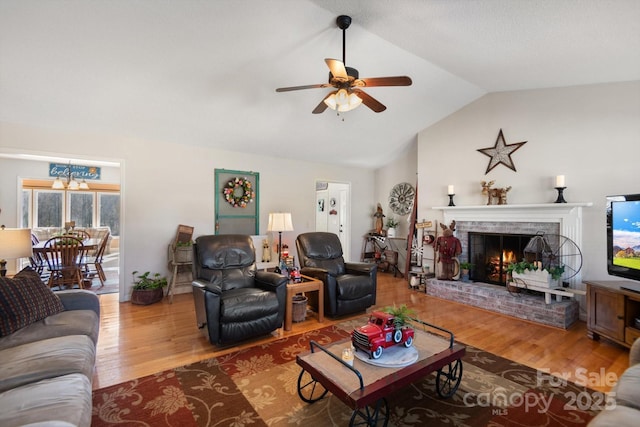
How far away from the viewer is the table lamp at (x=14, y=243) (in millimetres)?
2312

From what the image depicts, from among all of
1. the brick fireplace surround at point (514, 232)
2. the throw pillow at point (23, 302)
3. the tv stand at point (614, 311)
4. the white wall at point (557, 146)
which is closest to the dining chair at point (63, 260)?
the throw pillow at point (23, 302)

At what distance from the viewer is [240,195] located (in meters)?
5.18

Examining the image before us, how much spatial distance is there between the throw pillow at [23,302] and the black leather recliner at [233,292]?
3.49 feet

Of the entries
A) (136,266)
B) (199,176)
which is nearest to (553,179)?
(199,176)

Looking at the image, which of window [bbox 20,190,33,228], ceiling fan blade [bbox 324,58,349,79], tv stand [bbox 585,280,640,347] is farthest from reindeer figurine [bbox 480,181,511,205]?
window [bbox 20,190,33,228]

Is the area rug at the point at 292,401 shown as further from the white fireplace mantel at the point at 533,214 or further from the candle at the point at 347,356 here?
A: the white fireplace mantel at the point at 533,214

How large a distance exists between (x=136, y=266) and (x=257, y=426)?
3481mm

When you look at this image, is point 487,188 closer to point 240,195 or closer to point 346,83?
point 346,83

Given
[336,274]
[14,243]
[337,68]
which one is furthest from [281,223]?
[14,243]

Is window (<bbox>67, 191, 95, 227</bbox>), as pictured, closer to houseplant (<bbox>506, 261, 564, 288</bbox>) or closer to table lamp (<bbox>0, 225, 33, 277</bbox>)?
table lamp (<bbox>0, 225, 33, 277</bbox>)

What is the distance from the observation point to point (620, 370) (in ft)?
8.00

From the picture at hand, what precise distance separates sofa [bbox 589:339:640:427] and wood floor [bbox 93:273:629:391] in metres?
0.96

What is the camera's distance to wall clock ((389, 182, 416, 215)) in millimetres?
6113

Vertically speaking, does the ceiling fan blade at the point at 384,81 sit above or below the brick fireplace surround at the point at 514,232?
above
